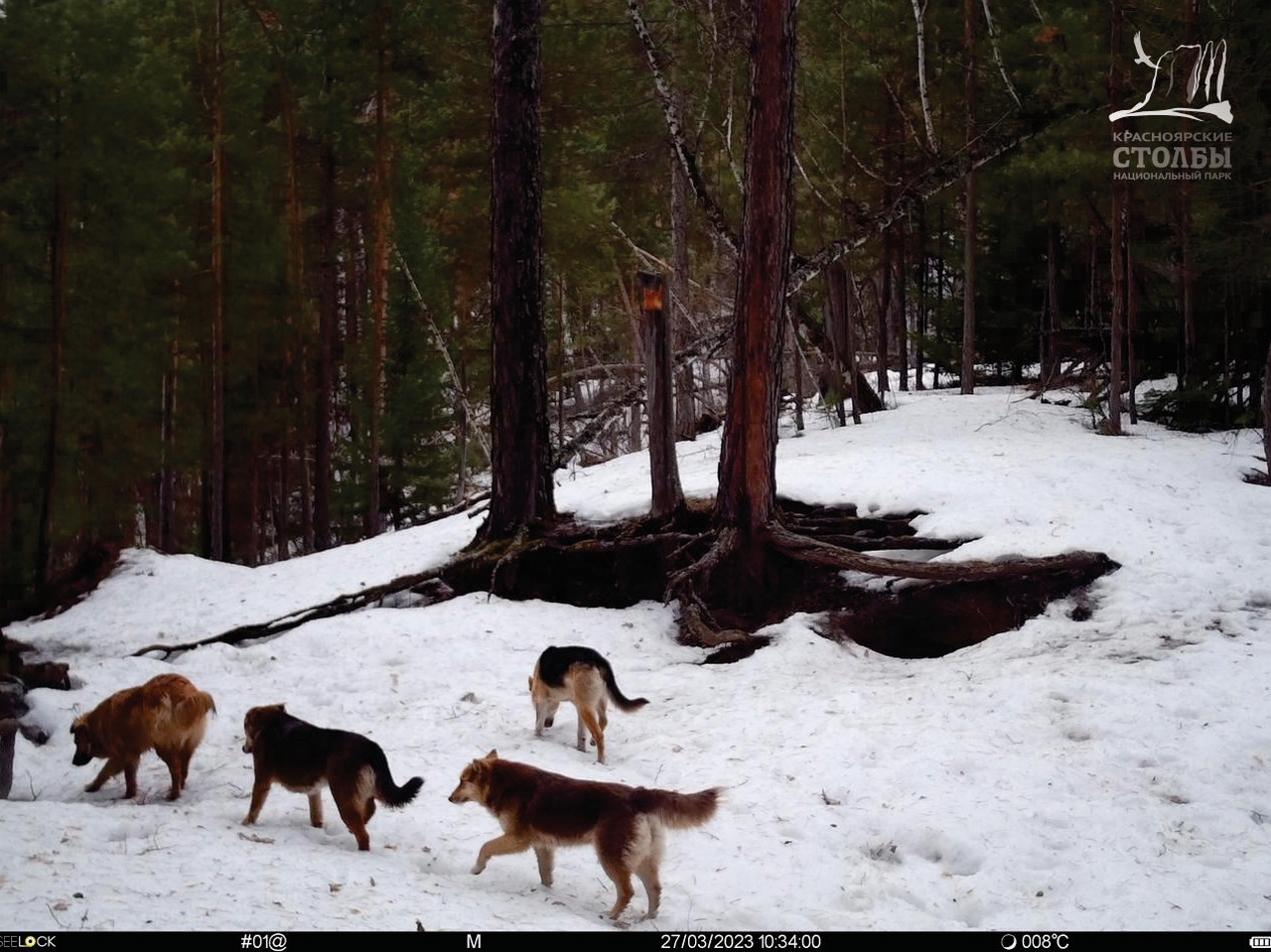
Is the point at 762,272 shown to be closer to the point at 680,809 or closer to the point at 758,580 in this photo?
the point at 758,580

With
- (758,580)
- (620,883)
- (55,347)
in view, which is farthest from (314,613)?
(55,347)

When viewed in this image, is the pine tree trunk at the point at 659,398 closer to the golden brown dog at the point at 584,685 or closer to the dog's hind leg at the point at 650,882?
the golden brown dog at the point at 584,685

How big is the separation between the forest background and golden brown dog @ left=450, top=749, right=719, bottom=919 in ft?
30.8

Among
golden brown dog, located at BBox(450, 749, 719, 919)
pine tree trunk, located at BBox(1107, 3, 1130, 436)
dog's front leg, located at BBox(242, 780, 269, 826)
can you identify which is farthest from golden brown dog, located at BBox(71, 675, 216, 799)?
pine tree trunk, located at BBox(1107, 3, 1130, 436)

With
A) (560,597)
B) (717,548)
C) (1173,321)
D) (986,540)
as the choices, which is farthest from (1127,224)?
(560,597)

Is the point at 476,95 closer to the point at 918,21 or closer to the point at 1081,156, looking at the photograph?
the point at 1081,156

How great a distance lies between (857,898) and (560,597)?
709 centimetres

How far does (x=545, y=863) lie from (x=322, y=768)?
1.54 metres

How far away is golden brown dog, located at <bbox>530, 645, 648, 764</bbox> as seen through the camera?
766 cm

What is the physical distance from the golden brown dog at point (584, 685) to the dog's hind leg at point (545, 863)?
2200 millimetres

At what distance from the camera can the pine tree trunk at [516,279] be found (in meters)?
12.4

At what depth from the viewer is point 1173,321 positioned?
2033 cm
